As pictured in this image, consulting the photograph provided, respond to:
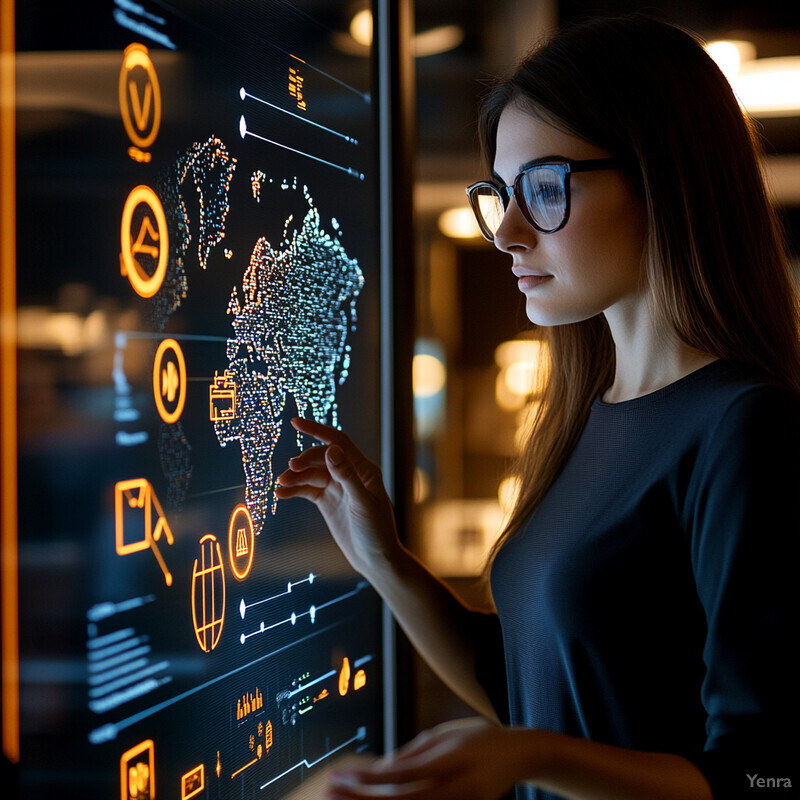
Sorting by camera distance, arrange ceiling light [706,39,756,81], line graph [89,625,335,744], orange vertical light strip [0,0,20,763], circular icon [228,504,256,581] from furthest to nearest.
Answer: ceiling light [706,39,756,81] → circular icon [228,504,256,581] → line graph [89,625,335,744] → orange vertical light strip [0,0,20,763]

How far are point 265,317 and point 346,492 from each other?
27 centimetres

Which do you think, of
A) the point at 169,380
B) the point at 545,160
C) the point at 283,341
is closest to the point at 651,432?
the point at 545,160

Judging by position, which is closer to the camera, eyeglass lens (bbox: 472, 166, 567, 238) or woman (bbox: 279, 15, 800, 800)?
woman (bbox: 279, 15, 800, 800)

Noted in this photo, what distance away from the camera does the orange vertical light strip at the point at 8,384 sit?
0.57 m

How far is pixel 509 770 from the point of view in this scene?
670mm

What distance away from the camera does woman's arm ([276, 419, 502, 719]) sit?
3.49ft

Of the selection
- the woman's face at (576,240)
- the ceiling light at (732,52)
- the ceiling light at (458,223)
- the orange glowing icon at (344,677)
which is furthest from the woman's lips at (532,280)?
the ceiling light at (732,52)

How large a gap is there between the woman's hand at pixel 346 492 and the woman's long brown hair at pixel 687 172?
1.35 ft

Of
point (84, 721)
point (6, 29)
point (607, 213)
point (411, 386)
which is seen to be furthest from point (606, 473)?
point (6, 29)

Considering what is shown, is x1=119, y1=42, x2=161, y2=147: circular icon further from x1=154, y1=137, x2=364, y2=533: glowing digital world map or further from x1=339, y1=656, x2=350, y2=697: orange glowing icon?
→ x1=339, y1=656, x2=350, y2=697: orange glowing icon

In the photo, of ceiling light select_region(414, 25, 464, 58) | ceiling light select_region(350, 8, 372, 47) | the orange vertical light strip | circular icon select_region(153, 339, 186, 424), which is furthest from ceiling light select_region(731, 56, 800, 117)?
the orange vertical light strip

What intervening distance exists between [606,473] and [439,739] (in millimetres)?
460

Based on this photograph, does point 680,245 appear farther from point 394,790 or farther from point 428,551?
point 428,551

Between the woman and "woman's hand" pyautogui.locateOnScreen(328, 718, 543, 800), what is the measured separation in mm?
190
